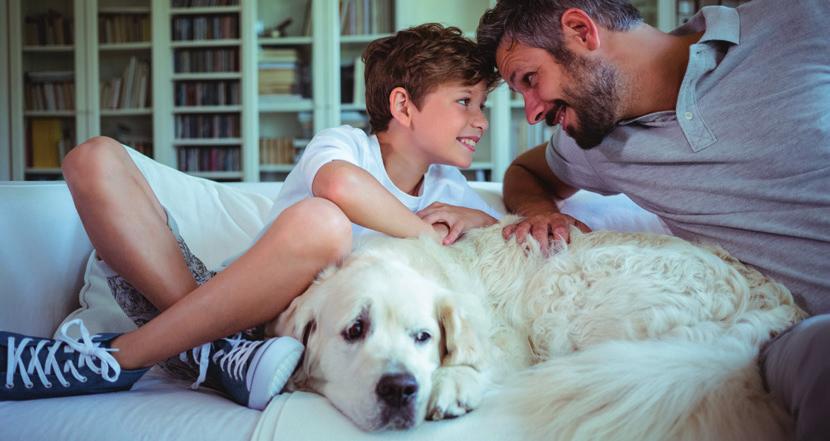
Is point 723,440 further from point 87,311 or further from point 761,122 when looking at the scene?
point 87,311

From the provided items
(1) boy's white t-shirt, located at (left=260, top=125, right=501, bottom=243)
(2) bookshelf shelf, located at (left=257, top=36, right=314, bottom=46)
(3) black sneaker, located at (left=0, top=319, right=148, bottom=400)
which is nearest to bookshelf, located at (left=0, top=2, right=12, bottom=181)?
(2) bookshelf shelf, located at (left=257, top=36, right=314, bottom=46)

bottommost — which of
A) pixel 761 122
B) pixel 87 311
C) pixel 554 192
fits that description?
pixel 87 311

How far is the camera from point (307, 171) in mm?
1489

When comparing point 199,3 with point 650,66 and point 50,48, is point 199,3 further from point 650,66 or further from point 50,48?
point 650,66

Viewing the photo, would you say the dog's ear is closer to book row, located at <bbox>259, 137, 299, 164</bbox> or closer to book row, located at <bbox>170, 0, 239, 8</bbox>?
book row, located at <bbox>259, 137, 299, 164</bbox>

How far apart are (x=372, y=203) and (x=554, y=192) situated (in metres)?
0.79

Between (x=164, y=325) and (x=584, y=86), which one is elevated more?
(x=584, y=86)

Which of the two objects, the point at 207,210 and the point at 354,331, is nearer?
the point at 354,331

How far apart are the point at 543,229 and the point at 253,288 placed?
2.24ft

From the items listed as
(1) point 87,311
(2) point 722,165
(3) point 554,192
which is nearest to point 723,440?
(2) point 722,165

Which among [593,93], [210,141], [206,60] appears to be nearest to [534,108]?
[593,93]

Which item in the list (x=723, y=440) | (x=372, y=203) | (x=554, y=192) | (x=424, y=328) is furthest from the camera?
(x=554, y=192)

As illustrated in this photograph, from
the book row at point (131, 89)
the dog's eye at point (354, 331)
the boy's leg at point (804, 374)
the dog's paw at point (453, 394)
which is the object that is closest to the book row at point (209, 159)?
the book row at point (131, 89)

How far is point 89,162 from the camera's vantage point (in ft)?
4.30
